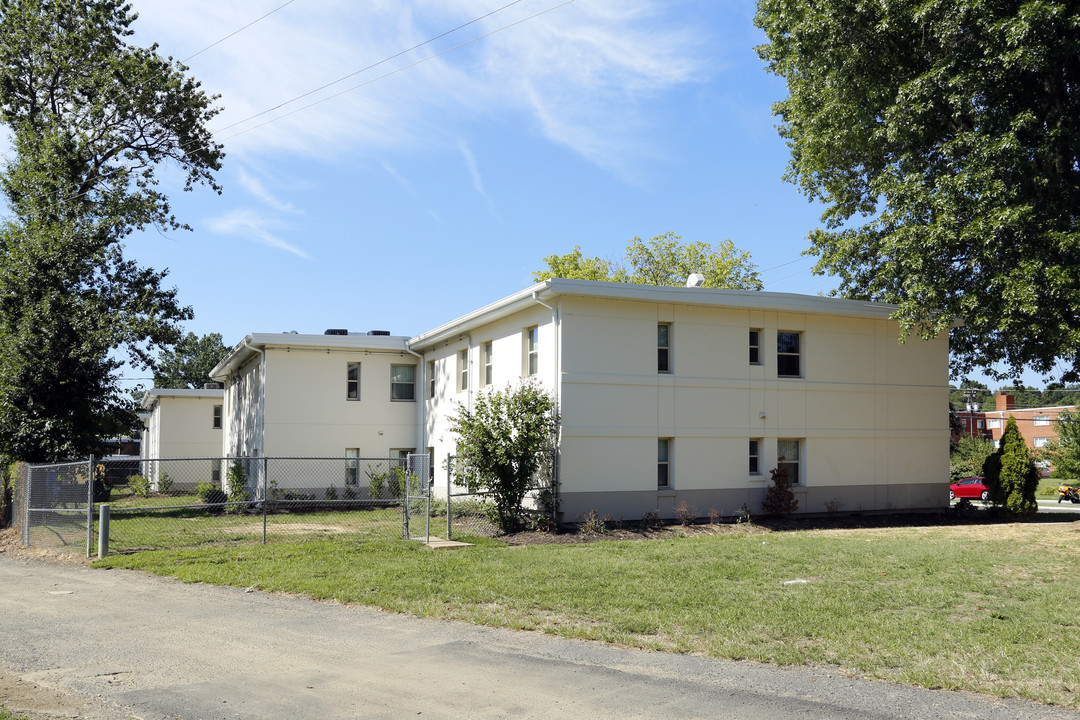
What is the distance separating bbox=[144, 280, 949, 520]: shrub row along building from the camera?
1920 cm

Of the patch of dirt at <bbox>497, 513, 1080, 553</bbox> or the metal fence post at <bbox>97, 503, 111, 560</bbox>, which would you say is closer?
the metal fence post at <bbox>97, 503, 111, 560</bbox>

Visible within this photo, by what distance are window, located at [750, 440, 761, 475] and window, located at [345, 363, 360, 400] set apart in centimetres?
1337

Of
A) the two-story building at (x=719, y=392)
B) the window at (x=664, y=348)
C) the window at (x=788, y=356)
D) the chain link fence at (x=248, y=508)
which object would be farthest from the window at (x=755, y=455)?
the chain link fence at (x=248, y=508)

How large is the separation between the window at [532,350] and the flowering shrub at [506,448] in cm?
162

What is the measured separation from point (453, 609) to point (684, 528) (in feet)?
31.1

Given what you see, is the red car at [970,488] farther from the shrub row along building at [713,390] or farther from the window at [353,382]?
the window at [353,382]

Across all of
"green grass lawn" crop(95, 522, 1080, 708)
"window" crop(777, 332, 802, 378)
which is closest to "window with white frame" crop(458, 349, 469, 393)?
"green grass lawn" crop(95, 522, 1080, 708)

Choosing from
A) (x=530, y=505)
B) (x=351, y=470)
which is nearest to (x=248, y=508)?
(x=351, y=470)

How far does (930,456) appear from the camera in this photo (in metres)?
23.3

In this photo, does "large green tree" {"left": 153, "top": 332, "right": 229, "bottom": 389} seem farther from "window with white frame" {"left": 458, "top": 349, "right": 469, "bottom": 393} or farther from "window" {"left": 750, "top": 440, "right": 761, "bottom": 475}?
"window" {"left": 750, "top": 440, "right": 761, "bottom": 475}

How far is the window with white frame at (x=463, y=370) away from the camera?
81.2ft

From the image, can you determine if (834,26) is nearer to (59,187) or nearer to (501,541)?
(501,541)

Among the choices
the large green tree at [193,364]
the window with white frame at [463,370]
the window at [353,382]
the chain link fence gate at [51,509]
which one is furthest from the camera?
the large green tree at [193,364]

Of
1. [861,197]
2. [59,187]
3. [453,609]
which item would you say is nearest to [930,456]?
[861,197]
